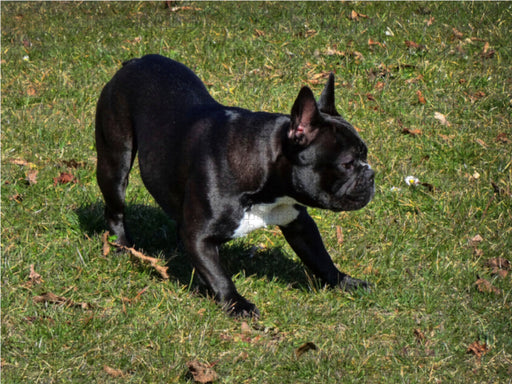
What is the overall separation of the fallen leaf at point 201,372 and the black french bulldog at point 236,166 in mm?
588

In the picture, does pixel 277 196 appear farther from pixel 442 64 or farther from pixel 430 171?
pixel 442 64

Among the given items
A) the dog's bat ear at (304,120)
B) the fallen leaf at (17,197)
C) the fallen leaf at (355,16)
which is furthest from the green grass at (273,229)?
the dog's bat ear at (304,120)

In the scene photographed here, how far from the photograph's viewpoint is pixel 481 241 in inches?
220

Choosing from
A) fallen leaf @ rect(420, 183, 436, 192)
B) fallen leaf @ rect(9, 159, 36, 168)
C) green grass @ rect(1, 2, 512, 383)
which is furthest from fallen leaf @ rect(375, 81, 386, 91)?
fallen leaf @ rect(9, 159, 36, 168)

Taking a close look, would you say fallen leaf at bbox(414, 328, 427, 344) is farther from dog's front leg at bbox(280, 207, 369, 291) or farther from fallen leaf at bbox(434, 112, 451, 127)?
fallen leaf at bbox(434, 112, 451, 127)

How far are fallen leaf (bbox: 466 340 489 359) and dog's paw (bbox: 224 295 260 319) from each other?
1292 millimetres

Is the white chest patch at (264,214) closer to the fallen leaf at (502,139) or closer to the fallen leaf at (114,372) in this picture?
the fallen leaf at (114,372)

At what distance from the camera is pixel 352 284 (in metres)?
4.91

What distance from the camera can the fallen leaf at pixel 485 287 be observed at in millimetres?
4957

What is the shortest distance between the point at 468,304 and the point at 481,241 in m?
0.88

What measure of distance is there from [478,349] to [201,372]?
1.68 meters

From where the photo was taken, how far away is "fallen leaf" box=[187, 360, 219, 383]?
390 cm

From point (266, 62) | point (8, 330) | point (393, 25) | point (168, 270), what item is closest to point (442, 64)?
point (393, 25)

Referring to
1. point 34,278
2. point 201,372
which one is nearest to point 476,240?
point 201,372
